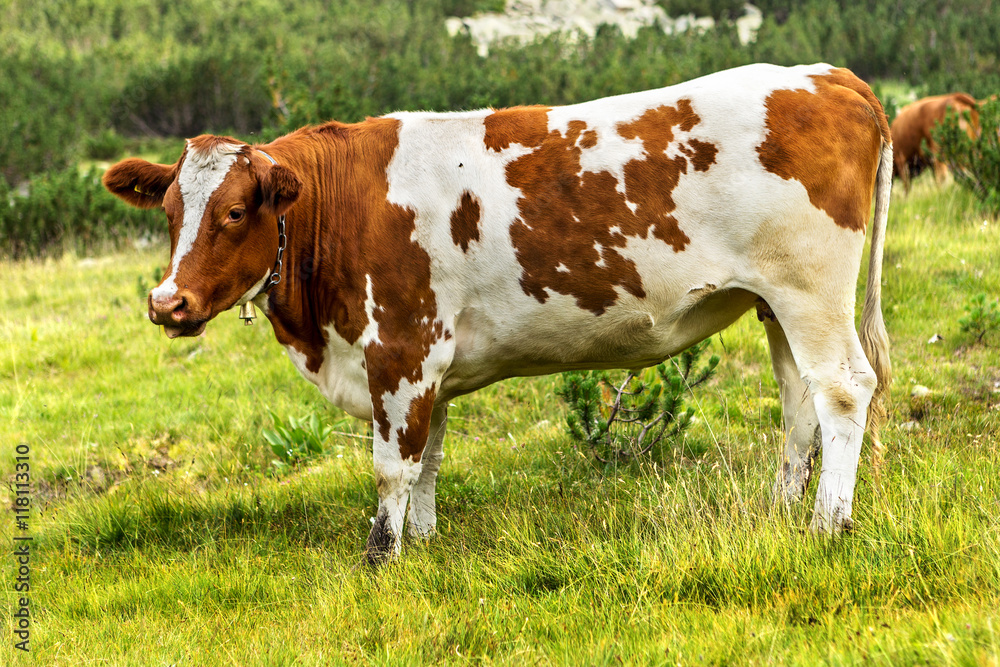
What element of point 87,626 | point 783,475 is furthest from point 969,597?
point 87,626

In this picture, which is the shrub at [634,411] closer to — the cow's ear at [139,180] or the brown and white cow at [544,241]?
the brown and white cow at [544,241]

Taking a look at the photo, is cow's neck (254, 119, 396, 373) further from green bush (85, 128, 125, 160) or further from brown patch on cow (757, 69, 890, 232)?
green bush (85, 128, 125, 160)

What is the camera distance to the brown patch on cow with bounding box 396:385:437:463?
3.61 m

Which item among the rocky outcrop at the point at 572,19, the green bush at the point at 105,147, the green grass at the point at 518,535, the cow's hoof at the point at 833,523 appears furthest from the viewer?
the rocky outcrop at the point at 572,19

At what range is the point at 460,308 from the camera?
3.60 metres

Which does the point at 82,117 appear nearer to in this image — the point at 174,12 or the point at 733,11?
the point at 174,12

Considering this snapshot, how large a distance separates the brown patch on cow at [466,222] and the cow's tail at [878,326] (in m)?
1.76

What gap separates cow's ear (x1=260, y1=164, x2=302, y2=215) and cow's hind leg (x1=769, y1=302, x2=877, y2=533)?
78.5 inches

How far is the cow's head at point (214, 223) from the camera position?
3301 millimetres

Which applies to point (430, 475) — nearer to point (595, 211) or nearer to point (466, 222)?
point (466, 222)

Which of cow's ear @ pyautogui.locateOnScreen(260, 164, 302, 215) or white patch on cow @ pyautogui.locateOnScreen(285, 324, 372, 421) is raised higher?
cow's ear @ pyautogui.locateOnScreen(260, 164, 302, 215)

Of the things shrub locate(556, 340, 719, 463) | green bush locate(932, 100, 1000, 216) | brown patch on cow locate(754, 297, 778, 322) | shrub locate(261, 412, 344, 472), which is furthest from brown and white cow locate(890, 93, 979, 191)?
shrub locate(261, 412, 344, 472)

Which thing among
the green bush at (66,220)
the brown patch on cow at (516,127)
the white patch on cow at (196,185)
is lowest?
the green bush at (66,220)

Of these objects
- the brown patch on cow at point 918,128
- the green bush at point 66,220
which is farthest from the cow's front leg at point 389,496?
the green bush at point 66,220
